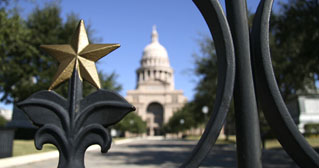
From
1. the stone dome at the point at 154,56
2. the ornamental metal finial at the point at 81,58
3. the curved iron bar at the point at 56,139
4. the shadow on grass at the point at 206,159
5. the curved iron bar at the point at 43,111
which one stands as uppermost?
the stone dome at the point at 154,56

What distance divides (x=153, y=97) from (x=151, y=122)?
1002cm

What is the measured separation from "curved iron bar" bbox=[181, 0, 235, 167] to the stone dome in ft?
327

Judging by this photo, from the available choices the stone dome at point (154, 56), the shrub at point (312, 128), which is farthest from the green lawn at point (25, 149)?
the stone dome at point (154, 56)

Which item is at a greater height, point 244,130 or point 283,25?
point 283,25

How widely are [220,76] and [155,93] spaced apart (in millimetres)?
85509

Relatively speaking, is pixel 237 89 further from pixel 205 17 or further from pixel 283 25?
pixel 283 25

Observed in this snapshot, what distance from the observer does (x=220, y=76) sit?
5.36 ft

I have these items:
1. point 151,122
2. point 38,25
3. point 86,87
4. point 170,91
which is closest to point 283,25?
point 86,87

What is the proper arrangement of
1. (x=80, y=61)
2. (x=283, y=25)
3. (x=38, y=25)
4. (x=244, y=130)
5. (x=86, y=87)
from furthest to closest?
1. (x=38, y=25)
2. (x=86, y=87)
3. (x=283, y=25)
4. (x=80, y=61)
5. (x=244, y=130)

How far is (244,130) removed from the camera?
5.20 ft

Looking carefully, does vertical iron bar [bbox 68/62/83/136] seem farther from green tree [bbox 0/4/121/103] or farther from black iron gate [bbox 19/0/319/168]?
green tree [bbox 0/4/121/103]

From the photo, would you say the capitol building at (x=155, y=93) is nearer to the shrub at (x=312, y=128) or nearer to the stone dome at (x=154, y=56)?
the stone dome at (x=154, y=56)

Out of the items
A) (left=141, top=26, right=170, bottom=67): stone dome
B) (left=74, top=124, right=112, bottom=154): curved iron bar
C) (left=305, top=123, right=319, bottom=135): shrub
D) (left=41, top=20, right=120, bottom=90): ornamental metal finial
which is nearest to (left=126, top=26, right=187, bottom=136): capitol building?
(left=141, top=26, right=170, bottom=67): stone dome

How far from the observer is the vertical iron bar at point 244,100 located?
1.56 m
